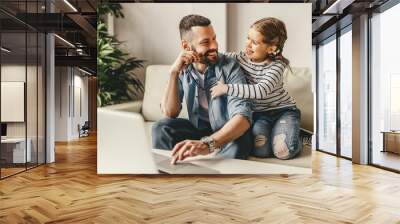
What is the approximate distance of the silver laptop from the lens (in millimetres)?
6355

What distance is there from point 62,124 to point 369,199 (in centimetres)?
Result: 1287

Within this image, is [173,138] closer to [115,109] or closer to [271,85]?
[115,109]

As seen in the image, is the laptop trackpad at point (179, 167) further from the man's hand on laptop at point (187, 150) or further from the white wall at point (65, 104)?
the white wall at point (65, 104)

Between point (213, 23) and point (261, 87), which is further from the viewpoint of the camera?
point (213, 23)

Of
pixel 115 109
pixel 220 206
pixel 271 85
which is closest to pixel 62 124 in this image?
pixel 115 109

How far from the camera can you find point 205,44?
251 inches

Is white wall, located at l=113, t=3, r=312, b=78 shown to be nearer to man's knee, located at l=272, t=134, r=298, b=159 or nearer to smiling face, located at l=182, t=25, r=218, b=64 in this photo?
smiling face, located at l=182, t=25, r=218, b=64

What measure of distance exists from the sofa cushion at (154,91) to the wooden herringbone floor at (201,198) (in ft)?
3.49

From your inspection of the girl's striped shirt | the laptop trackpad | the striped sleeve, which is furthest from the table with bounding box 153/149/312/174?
the striped sleeve

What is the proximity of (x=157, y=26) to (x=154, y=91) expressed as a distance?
109 cm

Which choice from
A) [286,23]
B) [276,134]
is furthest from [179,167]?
[286,23]

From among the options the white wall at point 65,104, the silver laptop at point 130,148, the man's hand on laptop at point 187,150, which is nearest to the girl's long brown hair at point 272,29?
the man's hand on laptop at point 187,150

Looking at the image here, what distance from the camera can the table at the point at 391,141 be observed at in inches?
279

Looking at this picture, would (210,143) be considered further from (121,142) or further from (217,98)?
(121,142)
